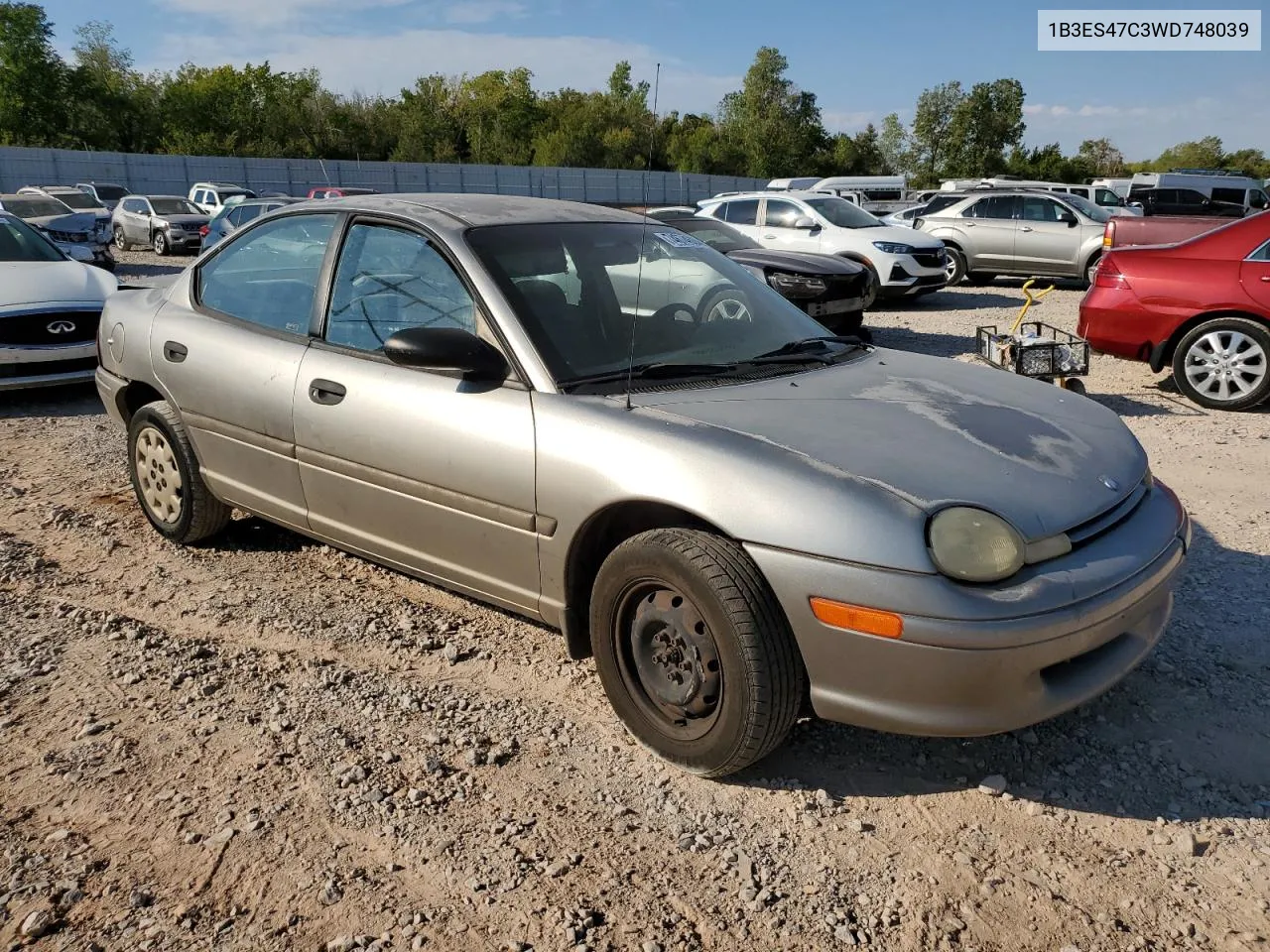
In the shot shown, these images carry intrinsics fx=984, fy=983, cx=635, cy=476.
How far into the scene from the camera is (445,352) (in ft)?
9.95

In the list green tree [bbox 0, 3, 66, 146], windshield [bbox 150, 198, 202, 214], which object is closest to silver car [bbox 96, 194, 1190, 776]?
Answer: windshield [bbox 150, 198, 202, 214]

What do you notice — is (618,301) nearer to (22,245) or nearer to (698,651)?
(698,651)

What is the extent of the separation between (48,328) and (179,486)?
4092mm

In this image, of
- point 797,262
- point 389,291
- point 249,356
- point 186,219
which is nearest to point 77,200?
point 186,219

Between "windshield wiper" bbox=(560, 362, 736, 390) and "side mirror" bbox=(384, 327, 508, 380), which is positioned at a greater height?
"side mirror" bbox=(384, 327, 508, 380)

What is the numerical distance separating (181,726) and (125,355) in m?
2.22

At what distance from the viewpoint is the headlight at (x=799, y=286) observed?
371 inches

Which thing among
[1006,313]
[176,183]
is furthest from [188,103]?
[1006,313]

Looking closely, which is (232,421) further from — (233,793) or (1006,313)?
(1006,313)

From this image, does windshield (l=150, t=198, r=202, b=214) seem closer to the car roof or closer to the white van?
the car roof

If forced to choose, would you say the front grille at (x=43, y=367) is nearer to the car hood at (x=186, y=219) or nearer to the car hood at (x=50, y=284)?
the car hood at (x=50, y=284)

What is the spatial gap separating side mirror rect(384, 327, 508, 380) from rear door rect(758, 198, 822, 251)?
36.3ft

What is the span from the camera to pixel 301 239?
3973mm

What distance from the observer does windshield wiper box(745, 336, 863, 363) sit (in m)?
3.47
